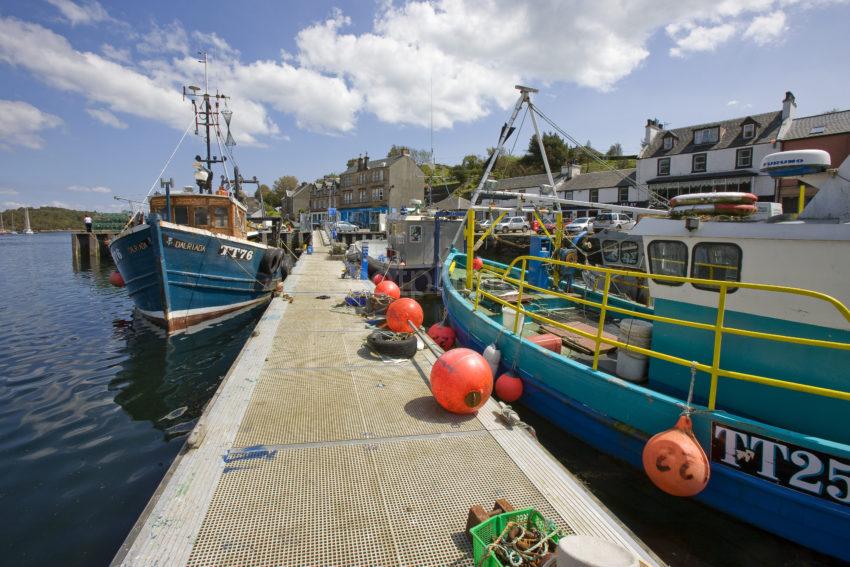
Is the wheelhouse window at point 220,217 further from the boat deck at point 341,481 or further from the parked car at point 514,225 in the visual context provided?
the parked car at point 514,225

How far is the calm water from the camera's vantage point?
4.27m

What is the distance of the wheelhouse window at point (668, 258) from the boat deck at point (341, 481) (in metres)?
2.55

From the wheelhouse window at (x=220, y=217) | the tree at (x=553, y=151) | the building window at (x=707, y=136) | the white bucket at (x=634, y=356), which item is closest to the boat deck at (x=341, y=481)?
the white bucket at (x=634, y=356)

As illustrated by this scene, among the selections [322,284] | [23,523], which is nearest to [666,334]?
[23,523]

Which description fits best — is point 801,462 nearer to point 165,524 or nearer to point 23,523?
point 165,524

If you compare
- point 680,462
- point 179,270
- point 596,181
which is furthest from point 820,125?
point 179,270

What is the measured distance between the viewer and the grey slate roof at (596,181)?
3610 centimetres

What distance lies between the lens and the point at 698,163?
31.2 m

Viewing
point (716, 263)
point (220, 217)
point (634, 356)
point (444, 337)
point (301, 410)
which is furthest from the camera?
point (220, 217)

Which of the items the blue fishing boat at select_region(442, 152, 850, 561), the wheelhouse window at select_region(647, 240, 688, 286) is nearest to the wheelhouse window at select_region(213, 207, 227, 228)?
the blue fishing boat at select_region(442, 152, 850, 561)

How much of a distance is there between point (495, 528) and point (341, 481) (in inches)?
53.7

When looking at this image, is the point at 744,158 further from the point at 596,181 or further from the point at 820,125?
the point at 596,181

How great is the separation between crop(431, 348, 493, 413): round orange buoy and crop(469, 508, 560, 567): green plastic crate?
1708mm

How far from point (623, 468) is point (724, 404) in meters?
1.34
